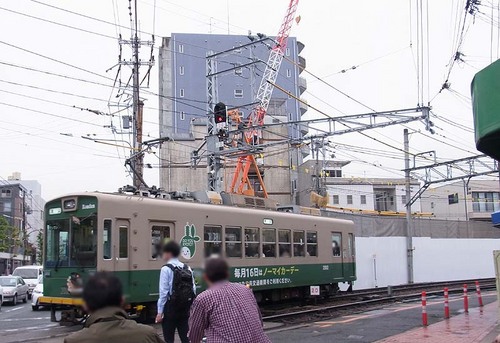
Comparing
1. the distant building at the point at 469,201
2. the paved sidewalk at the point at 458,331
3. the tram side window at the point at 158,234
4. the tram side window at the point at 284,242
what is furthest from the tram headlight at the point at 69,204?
the distant building at the point at 469,201

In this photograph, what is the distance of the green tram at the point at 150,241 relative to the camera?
1298 centimetres

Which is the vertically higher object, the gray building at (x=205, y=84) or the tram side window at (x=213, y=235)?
the gray building at (x=205, y=84)

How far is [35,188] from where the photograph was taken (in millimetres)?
103375

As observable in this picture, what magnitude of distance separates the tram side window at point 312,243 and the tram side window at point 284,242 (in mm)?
1161

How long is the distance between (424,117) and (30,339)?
15167 millimetres

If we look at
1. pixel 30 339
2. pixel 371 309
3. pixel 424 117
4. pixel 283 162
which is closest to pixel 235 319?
pixel 30 339

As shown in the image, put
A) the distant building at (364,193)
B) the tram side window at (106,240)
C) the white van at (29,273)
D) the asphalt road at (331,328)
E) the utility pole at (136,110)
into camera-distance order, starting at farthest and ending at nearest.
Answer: the distant building at (364,193)
the white van at (29,273)
the utility pole at (136,110)
the tram side window at (106,240)
the asphalt road at (331,328)

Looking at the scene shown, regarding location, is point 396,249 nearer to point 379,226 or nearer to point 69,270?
point 379,226

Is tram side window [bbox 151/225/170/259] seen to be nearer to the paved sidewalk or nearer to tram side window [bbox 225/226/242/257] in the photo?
tram side window [bbox 225/226/242/257]

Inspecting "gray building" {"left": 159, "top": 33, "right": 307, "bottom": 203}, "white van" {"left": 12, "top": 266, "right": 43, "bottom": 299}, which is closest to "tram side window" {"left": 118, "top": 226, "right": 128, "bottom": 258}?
"white van" {"left": 12, "top": 266, "right": 43, "bottom": 299}

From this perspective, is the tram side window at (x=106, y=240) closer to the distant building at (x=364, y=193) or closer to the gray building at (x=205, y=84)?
the gray building at (x=205, y=84)

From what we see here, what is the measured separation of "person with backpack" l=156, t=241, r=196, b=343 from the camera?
23.6 ft

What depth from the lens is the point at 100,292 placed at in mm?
2809

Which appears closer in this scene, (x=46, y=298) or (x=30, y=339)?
(x=30, y=339)
